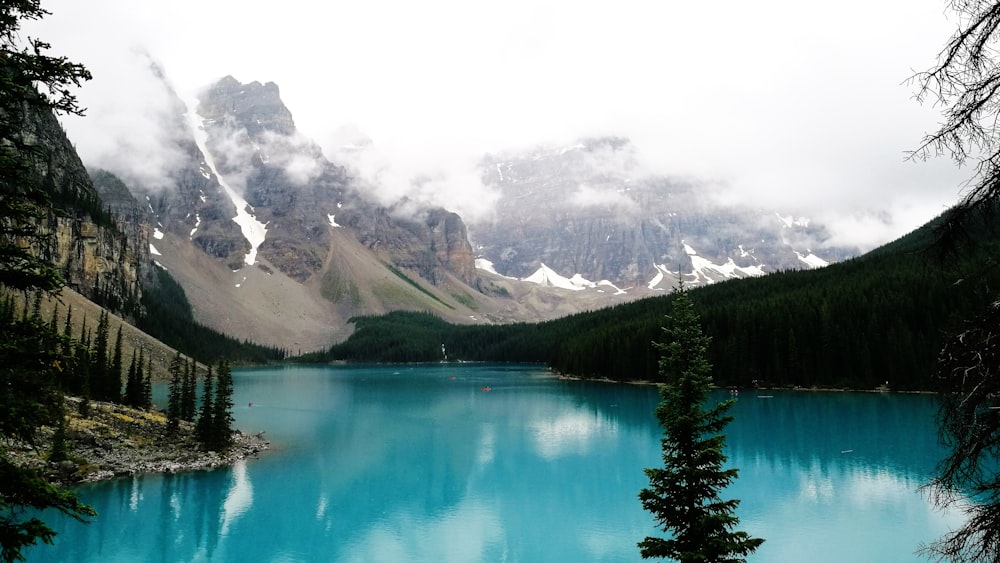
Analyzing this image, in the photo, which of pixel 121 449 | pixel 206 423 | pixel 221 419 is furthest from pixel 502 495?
pixel 121 449

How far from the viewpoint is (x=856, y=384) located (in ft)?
287

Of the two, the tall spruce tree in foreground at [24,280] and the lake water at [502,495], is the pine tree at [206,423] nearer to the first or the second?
the lake water at [502,495]

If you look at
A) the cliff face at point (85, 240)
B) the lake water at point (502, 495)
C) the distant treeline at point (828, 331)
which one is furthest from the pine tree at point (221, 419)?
the cliff face at point (85, 240)

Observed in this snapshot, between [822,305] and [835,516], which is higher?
[822,305]

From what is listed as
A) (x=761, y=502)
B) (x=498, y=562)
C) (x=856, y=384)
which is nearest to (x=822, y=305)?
(x=856, y=384)

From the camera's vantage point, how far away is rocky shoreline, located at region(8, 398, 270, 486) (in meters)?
36.6

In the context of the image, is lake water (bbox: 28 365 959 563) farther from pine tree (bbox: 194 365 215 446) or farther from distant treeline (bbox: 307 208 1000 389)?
distant treeline (bbox: 307 208 1000 389)

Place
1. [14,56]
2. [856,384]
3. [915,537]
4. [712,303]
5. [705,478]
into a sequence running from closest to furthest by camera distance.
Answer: [14,56]
[705,478]
[915,537]
[856,384]
[712,303]

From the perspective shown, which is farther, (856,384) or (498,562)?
(856,384)

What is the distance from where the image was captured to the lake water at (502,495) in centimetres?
2881

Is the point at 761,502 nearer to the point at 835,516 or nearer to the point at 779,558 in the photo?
the point at 835,516

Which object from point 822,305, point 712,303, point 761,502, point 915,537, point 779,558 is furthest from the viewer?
point 712,303

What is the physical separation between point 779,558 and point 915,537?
828 cm

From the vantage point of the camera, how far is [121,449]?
43.4m
